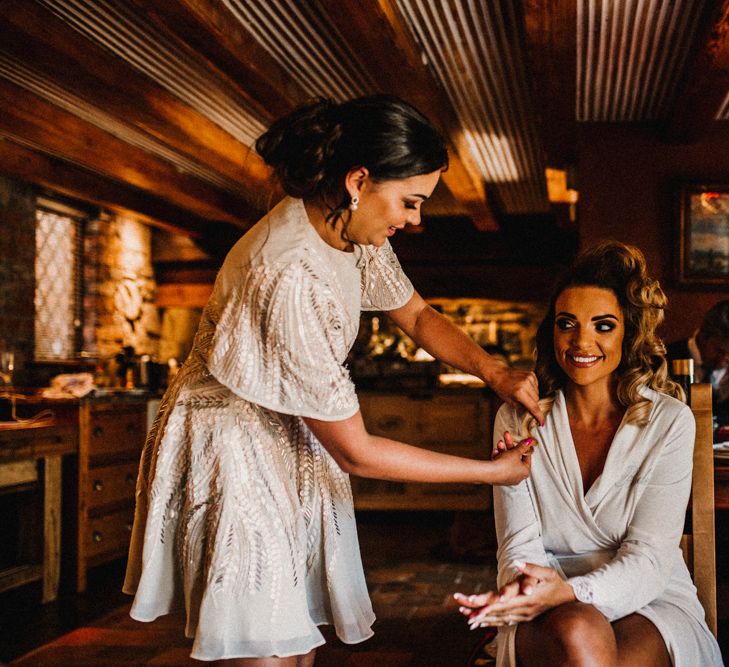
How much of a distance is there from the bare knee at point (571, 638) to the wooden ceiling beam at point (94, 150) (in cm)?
261

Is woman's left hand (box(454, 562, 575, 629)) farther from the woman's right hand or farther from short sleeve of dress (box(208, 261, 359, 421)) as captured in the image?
short sleeve of dress (box(208, 261, 359, 421))

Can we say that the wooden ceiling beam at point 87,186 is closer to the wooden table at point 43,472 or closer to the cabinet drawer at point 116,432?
the cabinet drawer at point 116,432

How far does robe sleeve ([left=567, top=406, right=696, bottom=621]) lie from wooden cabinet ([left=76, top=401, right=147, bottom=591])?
127 inches

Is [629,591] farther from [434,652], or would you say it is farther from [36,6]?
[36,6]

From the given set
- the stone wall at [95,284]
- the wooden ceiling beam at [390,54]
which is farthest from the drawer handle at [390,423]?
the wooden ceiling beam at [390,54]

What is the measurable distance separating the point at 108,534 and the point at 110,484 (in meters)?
0.27

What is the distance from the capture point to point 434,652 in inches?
129

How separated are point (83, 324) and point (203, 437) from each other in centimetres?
565

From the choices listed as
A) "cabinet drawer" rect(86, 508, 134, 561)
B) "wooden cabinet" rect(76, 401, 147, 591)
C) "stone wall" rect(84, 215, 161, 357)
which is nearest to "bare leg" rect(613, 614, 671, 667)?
"cabinet drawer" rect(86, 508, 134, 561)

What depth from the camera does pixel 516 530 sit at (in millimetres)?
1772

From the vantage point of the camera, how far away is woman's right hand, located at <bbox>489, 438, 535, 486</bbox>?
4.86 feet

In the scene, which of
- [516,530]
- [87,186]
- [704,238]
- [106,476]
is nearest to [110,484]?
[106,476]

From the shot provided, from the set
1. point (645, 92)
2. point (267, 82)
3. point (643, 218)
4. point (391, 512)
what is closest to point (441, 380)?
point (391, 512)

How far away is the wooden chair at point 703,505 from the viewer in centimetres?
178
